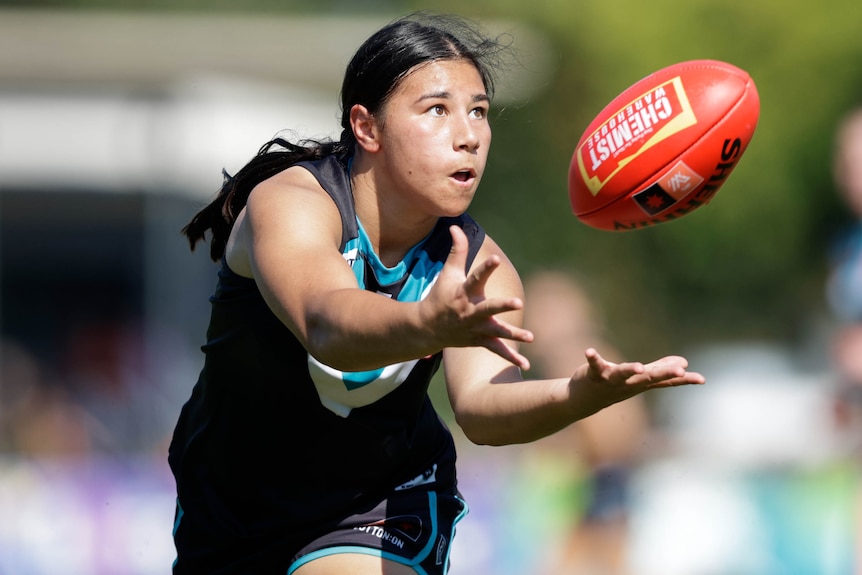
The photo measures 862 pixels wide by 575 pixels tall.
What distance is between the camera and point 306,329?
9.57 feet

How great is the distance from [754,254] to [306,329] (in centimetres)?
2633

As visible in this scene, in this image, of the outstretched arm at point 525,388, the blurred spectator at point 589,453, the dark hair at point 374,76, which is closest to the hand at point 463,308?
the outstretched arm at point 525,388

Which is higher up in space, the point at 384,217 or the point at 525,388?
the point at 384,217


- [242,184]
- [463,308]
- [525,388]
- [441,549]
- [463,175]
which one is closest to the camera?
[463,308]

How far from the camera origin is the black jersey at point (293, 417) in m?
3.62

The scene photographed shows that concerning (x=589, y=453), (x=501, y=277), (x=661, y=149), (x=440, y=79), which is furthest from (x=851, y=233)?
(x=440, y=79)

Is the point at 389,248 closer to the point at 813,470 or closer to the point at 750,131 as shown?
the point at 750,131

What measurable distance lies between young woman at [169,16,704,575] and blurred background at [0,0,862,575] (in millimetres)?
814

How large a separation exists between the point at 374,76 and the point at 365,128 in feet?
0.51

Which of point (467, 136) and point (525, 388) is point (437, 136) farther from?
point (525, 388)

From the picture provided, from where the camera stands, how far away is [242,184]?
3723 mm

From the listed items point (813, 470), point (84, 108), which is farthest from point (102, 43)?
point (813, 470)

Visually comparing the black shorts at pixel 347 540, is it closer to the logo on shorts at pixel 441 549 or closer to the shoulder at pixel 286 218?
the logo on shorts at pixel 441 549

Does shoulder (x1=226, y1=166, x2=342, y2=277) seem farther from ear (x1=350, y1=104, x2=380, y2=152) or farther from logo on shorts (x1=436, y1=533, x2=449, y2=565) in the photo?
logo on shorts (x1=436, y1=533, x2=449, y2=565)
